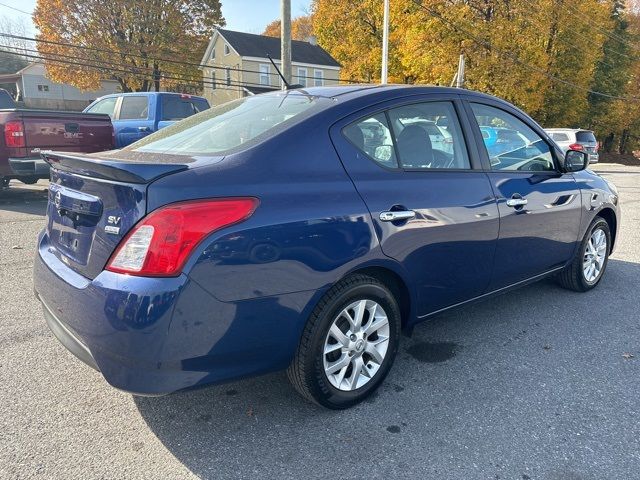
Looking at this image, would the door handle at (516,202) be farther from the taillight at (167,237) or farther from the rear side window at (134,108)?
the rear side window at (134,108)

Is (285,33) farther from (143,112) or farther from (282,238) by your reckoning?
(282,238)

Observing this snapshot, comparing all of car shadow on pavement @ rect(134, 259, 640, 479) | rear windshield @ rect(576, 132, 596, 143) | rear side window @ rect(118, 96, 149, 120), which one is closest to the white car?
rear windshield @ rect(576, 132, 596, 143)

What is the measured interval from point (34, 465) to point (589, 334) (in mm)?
3593

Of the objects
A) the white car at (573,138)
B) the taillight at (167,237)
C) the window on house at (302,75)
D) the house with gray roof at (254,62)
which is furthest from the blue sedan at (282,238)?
the window on house at (302,75)

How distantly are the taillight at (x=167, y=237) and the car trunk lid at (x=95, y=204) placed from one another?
6cm

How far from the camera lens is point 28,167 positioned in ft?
25.5

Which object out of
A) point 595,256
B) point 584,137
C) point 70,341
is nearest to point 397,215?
point 70,341

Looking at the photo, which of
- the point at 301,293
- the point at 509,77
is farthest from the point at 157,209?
the point at 509,77

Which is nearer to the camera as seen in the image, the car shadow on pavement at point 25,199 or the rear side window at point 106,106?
the car shadow on pavement at point 25,199

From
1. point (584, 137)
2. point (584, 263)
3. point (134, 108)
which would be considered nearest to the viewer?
point (584, 263)

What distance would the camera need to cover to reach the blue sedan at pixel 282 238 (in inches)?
79.0

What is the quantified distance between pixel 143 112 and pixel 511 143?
838cm

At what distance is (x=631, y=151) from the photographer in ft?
154

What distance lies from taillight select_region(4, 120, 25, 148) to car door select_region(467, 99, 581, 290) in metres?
7.30
